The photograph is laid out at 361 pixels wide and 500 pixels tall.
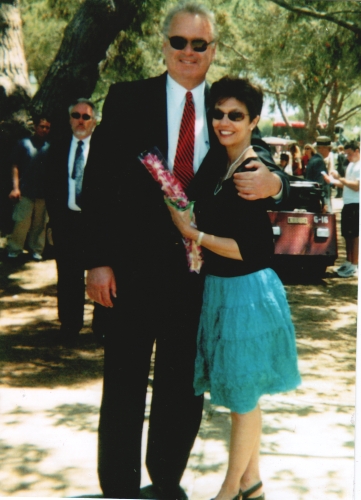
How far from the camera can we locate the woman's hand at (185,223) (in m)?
2.39

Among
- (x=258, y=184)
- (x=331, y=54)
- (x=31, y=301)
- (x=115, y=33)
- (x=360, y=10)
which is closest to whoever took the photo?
(x=258, y=184)

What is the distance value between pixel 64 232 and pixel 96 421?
1.89 metres

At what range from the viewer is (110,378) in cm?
256

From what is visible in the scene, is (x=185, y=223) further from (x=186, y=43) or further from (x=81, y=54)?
(x=81, y=54)


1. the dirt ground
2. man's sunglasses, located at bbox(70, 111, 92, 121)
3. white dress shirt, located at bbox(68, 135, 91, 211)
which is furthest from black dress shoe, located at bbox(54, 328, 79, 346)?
man's sunglasses, located at bbox(70, 111, 92, 121)

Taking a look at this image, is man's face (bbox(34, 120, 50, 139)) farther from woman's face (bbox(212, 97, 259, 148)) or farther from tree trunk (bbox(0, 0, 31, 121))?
woman's face (bbox(212, 97, 259, 148))

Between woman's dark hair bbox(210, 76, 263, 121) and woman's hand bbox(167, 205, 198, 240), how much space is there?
41 centimetres

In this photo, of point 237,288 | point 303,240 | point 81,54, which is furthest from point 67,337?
point 81,54

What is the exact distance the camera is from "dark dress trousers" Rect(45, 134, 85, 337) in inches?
191

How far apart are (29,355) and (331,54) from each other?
12.1ft

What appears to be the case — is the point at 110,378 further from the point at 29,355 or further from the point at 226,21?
the point at 226,21

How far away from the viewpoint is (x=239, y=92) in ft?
7.82

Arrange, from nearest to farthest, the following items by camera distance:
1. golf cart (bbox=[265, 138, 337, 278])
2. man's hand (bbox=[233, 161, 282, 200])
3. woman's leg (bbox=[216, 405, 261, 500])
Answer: man's hand (bbox=[233, 161, 282, 200]) → woman's leg (bbox=[216, 405, 261, 500]) → golf cart (bbox=[265, 138, 337, 278])

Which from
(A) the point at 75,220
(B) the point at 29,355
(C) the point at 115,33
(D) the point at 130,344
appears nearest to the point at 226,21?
(C) the point at 115,33
